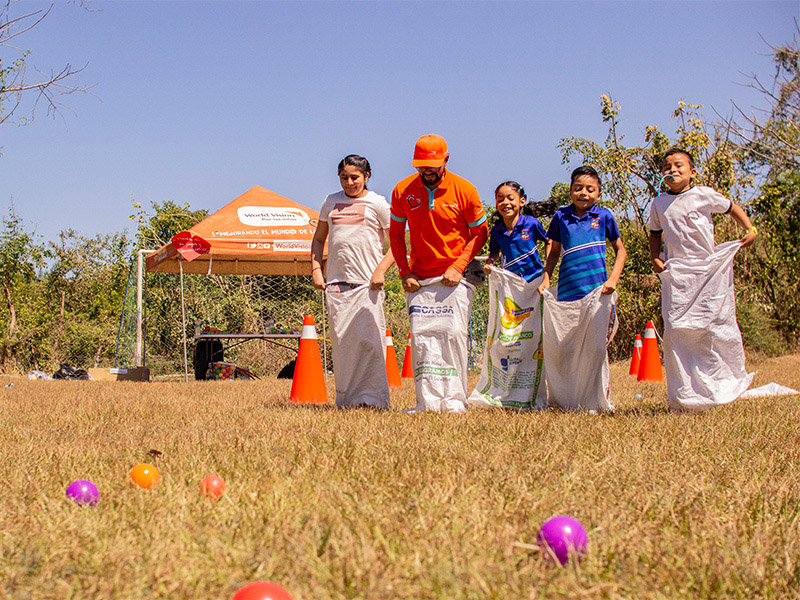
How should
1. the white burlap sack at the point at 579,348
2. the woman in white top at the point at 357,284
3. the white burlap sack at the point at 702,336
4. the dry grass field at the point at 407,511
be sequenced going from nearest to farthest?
the dry grass field at the point at 407,511
the white burlap sack at the point at 702,336
the white burlap sack at the point at 579,348
the woman in white top at the point at 357,284

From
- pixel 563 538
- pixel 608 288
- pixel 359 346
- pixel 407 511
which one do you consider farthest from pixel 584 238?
pixel 563 538

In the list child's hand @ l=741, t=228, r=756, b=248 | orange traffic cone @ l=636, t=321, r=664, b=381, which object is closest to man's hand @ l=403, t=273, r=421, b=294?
child's hand @ l=741, t=228, r=756, b=248

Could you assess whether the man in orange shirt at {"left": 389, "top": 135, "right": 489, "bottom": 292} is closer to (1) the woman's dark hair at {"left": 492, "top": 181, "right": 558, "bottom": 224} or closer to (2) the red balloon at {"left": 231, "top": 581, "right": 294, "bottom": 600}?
(1) the woman's dark hair at {"left": 492, "top": 181, "right": 558, "bottom": 224}

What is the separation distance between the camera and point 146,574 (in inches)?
74.0

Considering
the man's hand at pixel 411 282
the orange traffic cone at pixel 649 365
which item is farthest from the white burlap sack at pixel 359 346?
the orange traffic cone at pixel 649 365

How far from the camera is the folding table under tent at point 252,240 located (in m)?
12.5

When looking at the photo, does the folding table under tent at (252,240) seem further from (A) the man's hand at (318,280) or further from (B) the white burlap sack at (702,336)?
(B) the white burlap sack at (702,336)

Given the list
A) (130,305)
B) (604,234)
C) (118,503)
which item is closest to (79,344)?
(130,305)

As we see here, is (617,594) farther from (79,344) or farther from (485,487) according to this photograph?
(79,344)

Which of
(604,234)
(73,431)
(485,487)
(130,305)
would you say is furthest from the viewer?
(130,305)

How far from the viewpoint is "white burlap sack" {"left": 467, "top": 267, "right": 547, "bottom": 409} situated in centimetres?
Answer: 577

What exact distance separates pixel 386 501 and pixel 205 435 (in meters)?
1.87

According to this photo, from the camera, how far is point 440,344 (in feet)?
17.9

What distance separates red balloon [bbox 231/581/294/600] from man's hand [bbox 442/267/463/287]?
3891 mm
